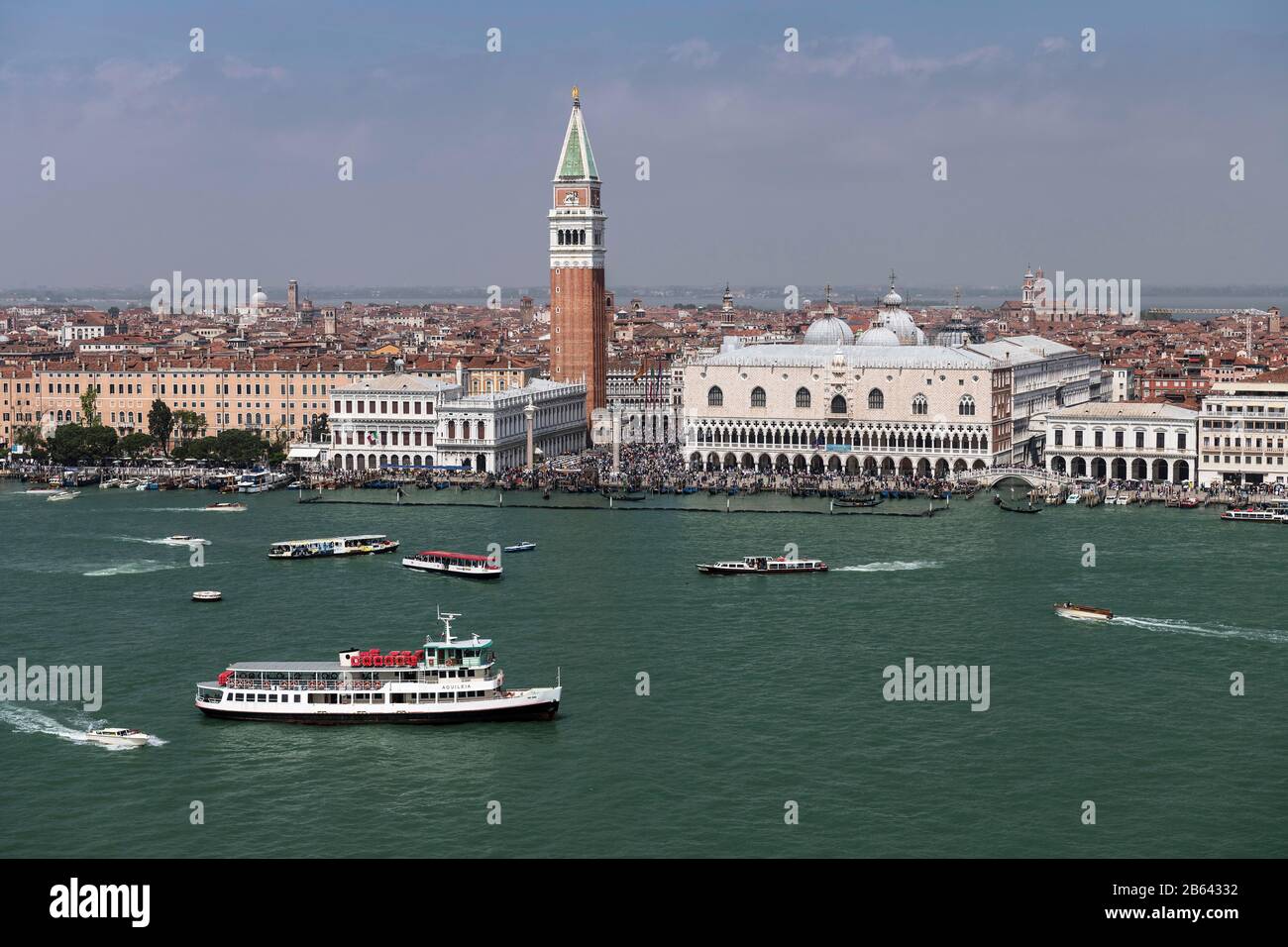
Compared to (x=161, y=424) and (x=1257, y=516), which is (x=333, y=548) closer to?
(x=1257, y=516)

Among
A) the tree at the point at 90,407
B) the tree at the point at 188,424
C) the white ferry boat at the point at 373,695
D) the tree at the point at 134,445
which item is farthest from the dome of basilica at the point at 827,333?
the white ferry boat at the point at 373,695

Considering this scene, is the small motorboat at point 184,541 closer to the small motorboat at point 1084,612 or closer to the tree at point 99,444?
the tree at point 99,444

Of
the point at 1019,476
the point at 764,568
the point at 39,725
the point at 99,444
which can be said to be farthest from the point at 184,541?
the point at 1019,476

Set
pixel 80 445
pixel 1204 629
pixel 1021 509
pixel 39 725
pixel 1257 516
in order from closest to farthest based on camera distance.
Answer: pixel 39 725 → pixel 1204 629 → pixel 1257 516 → pixel 1021 509 → pixel 80 445

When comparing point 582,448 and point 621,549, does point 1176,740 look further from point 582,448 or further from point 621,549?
point 582,448

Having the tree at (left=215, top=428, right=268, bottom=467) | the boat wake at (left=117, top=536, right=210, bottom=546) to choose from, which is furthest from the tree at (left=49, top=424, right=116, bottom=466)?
the boat wake at (left=117, top=536, right=210, bottom=546)
